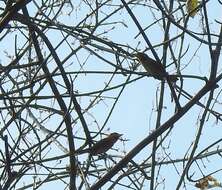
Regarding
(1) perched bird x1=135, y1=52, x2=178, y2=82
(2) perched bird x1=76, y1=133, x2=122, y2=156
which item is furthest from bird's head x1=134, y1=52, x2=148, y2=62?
(2) perched bird x1=76, y1=133, x2=122, y2=156

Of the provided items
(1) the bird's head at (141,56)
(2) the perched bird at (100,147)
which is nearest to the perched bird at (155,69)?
(1) the bird's head at (141,56)

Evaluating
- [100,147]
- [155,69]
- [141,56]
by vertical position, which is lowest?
[100,147]

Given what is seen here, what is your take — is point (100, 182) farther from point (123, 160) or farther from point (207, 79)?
point (207, 79)

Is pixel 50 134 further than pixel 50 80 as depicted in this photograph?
Yes

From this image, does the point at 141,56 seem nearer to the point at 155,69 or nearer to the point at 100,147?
the point at 155,69

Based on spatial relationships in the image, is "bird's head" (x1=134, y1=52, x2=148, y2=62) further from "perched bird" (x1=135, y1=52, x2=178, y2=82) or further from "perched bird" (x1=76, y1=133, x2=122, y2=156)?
"perched bird" (x1=76, y1=133, x2=122, y2=156)

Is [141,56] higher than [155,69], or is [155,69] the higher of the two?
[141,56]

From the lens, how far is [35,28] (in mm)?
2084

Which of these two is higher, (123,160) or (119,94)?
(119,94)

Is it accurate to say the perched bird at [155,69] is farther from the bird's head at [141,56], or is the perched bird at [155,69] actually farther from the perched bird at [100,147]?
the perched bird at [100,147]

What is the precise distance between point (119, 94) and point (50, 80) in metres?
0.28

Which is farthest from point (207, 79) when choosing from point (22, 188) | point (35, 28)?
point (22, 188)

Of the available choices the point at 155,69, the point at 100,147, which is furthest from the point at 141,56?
the point at 100,147

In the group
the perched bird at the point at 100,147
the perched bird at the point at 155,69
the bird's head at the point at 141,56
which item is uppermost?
the bird's head at the point at 141,56
